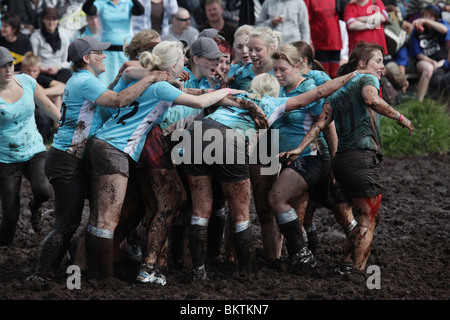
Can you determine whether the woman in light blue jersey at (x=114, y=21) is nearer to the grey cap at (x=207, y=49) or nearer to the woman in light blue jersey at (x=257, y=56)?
the woman in light blue jersey at (x=257, y=56)

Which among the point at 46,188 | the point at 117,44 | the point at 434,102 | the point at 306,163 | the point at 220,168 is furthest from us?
the point at 434,102

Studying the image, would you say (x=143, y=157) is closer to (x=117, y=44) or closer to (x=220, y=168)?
(x=220, y=168)

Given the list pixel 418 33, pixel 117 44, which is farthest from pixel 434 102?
pixel 117 44

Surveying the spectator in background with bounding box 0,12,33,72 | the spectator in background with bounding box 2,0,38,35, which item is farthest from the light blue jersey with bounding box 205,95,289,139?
the spectator in background with bounding box 2,0,38,35

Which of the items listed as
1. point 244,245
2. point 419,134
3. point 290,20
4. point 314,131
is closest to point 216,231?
point 244,245

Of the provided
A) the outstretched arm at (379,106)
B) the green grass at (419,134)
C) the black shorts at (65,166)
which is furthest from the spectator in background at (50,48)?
the outstretched arm at (379,106)

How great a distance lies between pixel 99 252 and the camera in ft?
20.4

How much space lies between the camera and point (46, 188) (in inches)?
310

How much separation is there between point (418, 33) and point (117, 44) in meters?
5.47

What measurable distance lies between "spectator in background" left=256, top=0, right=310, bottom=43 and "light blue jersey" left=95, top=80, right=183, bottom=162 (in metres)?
5.09

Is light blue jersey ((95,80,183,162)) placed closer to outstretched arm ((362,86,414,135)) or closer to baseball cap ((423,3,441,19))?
outstretched arm ((362,86,414,135))

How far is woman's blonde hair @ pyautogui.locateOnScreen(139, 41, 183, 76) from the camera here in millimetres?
6164

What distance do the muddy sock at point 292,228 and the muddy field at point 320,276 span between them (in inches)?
10.7

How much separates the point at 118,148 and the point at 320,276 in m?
2.07
